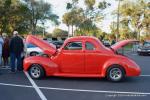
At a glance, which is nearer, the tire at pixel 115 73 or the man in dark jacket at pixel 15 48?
the tire at pixel 115 73

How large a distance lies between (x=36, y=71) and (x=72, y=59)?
4.68ft

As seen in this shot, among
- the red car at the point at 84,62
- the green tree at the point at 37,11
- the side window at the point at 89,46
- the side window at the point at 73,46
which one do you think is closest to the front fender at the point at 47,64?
the red car at the point at 84,62

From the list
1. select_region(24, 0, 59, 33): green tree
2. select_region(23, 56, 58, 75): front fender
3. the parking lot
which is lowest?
the parking lot

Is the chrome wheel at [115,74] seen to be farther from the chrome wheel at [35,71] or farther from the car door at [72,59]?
the chrome wheel at [35,71]

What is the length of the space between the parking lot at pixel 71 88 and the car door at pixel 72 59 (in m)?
0.43

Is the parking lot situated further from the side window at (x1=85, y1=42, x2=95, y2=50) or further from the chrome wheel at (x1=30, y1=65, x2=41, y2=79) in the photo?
the side window at (x1=85, y1=42, x2=95, y2=50)

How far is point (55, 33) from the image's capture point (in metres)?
130

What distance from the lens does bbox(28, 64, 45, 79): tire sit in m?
14.4

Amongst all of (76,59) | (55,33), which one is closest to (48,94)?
(76,59)

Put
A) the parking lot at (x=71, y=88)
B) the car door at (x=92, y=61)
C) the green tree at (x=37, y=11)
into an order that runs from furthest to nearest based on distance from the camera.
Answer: the green tree at (x=37, y=11)
the car door at (x=92, y=61)
the parking lot at (x=71, y=88)

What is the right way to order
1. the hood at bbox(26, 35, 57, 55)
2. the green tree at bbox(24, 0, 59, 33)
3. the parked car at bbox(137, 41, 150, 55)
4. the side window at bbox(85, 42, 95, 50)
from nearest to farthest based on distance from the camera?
the side window at bbox(85, 42, 95, 50) < the hood at bbox(26, 35, 57, 55) < the parked car at bbox(137, 41, 150, 55) < the green tree at bbox(24, 0, 59, 33)

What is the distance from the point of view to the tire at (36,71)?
14.4m

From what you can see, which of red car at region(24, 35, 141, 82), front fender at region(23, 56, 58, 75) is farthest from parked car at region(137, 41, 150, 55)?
front fender at region(23, 56, 58, 75)

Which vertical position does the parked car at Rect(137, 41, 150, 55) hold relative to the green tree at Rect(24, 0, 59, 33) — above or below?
below
